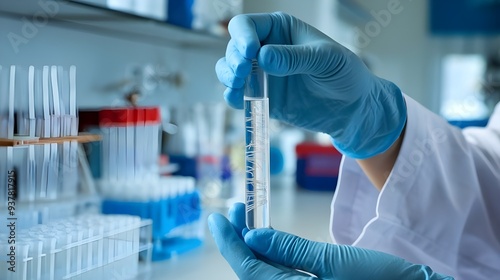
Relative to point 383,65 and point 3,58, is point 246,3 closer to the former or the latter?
point 3,58

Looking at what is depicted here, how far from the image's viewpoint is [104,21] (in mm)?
1694

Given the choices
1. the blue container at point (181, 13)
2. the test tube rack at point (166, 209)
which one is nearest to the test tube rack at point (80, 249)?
the test tube rack at point (166, 209)

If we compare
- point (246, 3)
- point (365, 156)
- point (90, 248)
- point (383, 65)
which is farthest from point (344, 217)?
point (383, 65)

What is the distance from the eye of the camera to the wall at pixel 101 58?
1.41 m

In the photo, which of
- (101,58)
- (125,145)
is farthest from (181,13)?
(125,145)

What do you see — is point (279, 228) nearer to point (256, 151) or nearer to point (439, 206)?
point (439, 206)

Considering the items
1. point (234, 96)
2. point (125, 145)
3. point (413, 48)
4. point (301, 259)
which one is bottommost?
point (301, 259)

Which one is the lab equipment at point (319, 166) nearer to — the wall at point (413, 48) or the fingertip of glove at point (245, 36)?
the fingertip of glove at point (245, 36)

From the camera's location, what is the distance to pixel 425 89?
17.1 ft

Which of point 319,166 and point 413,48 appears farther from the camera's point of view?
point 413,48

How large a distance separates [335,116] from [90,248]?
0.58 meters

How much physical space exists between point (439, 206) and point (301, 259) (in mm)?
527

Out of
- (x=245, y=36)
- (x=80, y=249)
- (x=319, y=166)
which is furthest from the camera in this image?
(x=319, y=166)

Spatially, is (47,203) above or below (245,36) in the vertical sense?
below
